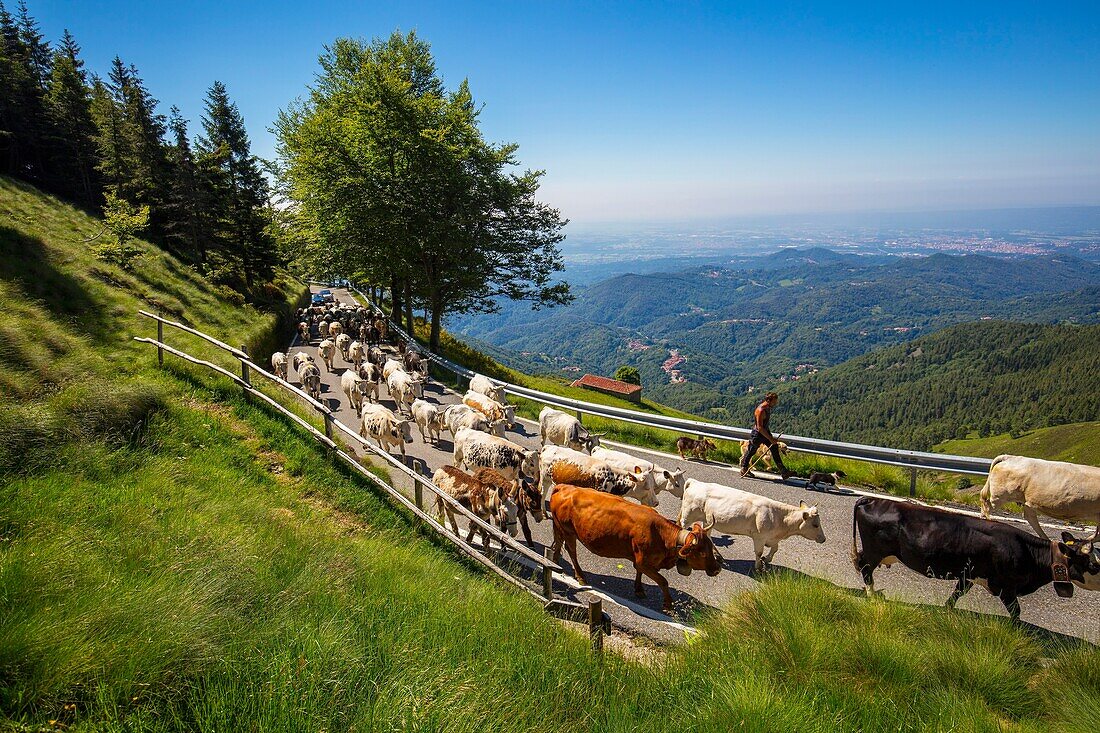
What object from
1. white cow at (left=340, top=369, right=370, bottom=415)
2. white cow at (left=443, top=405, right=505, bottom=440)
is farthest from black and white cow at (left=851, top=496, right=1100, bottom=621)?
white cow at (left=340, top=369, right=370, bottom=415)

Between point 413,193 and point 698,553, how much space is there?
68.3 feet

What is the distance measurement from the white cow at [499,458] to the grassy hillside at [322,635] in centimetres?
255

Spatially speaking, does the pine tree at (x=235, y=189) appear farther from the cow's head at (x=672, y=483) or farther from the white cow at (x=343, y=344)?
the cow's head at (x=672, y=483)

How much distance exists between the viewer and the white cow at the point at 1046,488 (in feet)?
24.9

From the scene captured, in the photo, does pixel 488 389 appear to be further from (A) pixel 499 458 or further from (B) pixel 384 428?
(A) pixel 499 458

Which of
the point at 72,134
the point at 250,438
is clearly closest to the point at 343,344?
the point at 250,438

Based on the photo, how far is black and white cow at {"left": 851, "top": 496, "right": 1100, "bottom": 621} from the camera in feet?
20.1

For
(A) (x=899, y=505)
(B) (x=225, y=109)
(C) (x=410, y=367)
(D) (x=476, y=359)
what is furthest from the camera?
(B) (x=225, y=109)

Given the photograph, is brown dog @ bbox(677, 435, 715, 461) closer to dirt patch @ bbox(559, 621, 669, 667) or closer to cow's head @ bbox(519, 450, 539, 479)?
cow's head @ bbox(519, 450, 539, 479)

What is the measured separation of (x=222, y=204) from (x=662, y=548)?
34607 mm

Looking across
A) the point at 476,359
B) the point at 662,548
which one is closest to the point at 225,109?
the point at 476,359

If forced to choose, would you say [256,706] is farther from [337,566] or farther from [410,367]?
[410,367]

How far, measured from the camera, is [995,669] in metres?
4.49

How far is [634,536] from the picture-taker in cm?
727
